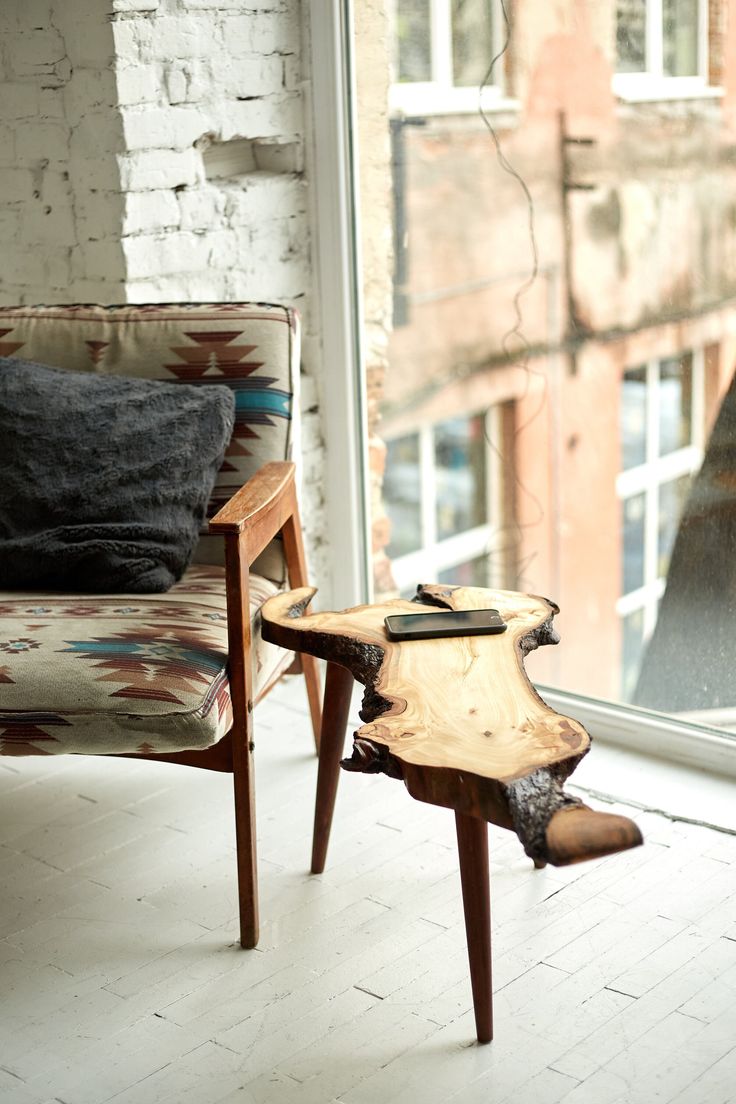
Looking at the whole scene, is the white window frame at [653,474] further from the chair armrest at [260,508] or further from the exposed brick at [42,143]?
the exposed brick at [42,143]

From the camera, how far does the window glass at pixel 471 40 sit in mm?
2484

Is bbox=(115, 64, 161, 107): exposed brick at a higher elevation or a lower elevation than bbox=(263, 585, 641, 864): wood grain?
higher

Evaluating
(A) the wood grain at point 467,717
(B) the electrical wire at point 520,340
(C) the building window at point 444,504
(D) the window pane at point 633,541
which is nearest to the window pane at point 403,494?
(C) the building window at point 444,504

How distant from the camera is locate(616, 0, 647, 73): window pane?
226cm

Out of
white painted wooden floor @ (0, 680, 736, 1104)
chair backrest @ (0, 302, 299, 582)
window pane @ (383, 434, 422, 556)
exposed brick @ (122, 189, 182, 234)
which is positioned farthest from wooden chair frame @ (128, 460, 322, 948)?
window pane @ (383, 434, 422, 556)

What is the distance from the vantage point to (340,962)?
1795 mm

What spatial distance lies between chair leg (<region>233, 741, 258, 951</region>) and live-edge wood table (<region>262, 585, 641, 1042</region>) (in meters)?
0.17

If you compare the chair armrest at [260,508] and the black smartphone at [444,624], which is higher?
the chair armrest at [260,508]

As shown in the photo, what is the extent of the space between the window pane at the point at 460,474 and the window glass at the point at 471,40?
2.31ft

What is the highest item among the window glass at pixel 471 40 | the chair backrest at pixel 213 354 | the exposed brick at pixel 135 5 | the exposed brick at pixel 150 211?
the exposed brick at pixel 135 5

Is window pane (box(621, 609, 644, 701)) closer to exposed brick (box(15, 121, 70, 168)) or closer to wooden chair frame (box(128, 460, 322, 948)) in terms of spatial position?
wooden chair frame (box(128, 460, 322, 948))

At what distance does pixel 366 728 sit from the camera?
1.46 m

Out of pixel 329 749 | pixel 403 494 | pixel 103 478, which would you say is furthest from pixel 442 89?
pixel 329 749

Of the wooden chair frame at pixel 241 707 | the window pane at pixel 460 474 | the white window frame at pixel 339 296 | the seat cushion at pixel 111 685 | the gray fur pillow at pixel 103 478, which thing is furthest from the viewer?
the window pane at pixel 460 474
